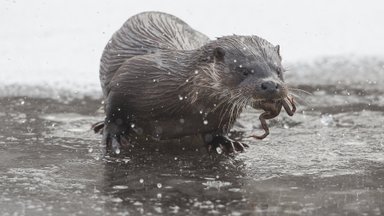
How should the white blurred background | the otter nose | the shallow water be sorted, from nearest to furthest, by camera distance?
the shallow water, the otter nose, the white blurred background

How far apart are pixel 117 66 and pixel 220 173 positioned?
1.11m

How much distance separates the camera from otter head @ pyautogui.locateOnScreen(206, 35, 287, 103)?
12.6ft

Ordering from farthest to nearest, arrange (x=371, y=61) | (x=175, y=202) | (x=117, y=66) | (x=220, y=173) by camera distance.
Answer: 1. (x=371, y=61)
2. (x=117, y=66)
3. (x=220, y=173)
4. (x=175, y=202)

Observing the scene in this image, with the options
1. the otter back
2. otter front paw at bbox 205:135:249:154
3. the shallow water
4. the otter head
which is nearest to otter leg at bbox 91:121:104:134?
the shallow water

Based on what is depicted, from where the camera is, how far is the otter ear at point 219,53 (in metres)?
4.04

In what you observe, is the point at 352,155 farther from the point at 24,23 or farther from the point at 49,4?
the point at 49,4

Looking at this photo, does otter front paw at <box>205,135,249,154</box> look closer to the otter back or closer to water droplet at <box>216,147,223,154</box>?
water droplet at <box>216,147,223,154</box>

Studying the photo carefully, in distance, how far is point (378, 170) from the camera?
12.8ft

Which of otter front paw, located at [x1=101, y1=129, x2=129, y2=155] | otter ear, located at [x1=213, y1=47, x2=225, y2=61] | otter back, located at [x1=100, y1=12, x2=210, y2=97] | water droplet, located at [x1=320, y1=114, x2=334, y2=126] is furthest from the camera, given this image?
A: water droplet, located at [x1=320, y1=114, x2=334, y2=126]

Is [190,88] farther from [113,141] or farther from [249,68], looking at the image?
[113,141]

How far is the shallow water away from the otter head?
1.12 feet

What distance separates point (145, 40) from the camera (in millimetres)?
4723

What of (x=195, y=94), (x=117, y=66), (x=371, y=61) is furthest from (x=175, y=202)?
(x=371, y=61)

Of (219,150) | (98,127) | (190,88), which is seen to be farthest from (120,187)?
(98,127)
